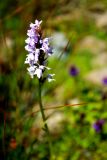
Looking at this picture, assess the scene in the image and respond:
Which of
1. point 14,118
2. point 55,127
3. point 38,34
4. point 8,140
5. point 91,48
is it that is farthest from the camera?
point 91,48

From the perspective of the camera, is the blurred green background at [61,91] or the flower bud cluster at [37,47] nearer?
the flower bud cluster at [37,47]

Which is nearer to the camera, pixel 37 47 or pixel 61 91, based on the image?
pixel 37 47

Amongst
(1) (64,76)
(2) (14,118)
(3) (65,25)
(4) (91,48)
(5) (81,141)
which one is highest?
(3) (65,25)

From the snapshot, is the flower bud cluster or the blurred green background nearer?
the flower bud cluster

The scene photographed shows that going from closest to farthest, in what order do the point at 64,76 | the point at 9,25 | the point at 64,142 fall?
the point at 64,142, the point at 64,76, the point at 9,25

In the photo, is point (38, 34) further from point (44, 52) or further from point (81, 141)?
point (81, 141)

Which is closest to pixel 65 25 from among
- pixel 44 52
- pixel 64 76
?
pixel 64 76

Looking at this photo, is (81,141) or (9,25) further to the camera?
(9,25)

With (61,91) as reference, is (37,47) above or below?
below
